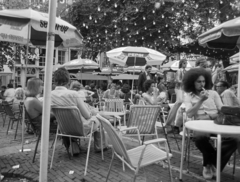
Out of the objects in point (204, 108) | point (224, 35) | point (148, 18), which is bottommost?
point (204, 108)

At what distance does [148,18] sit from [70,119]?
562 inches

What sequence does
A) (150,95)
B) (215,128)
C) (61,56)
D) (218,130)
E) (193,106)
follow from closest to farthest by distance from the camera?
(218,130), (215,128), (193,106), (150,95), (61,56)

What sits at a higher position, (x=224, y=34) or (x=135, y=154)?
(x=224, y=34)

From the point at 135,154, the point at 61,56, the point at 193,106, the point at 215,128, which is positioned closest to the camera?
the point at 215,128

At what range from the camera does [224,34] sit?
13.1 feet

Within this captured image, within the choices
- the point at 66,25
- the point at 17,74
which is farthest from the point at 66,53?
the point at 66,25

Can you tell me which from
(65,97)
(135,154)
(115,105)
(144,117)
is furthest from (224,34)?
(115,105)

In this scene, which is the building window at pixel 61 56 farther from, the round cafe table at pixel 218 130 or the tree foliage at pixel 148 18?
the round cafe table at pixel 218 130

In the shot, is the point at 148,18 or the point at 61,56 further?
the point at 61,56

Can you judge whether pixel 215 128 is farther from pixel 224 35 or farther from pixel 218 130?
pixel 224 35

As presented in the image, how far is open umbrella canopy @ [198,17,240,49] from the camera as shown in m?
3.96

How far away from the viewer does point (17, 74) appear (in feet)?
92.6

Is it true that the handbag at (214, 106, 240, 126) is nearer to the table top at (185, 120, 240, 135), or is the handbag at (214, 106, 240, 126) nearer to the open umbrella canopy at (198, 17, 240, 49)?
the table top at (185, 120, 240, 135)

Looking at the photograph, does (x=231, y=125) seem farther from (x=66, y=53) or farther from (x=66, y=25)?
(x=66, y=53)
